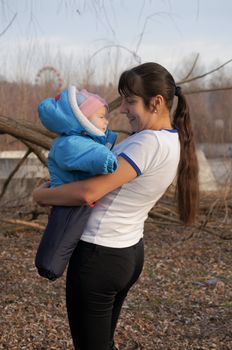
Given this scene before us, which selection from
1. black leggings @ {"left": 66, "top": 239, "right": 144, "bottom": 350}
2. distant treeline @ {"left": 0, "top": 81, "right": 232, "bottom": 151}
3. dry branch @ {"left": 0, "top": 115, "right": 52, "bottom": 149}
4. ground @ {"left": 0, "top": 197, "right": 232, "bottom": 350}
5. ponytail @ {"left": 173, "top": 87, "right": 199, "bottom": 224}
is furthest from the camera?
distant treeline @ {"left": 0, "top": 81, "right": 232, "bottom": 151}

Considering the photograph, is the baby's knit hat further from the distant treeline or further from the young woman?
the distant treeline

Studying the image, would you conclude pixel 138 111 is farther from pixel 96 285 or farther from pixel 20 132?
pixel 20 132

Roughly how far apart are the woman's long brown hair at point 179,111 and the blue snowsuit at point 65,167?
0.69 ft

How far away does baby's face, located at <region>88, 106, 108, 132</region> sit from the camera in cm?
213

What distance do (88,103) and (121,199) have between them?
373 millimetres

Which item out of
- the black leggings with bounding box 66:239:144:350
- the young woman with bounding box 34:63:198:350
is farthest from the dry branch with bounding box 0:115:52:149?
the black leggings with bounding box 66:239:144:350

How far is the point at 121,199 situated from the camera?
2094 millimetres

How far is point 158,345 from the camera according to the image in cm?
368

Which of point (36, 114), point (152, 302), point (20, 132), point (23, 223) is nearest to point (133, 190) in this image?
point (152, 302)

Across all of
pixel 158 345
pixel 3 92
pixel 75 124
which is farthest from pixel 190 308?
pixel 3 92

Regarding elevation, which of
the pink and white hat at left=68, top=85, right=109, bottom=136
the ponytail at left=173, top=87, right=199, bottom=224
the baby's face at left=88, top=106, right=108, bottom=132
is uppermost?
the pink and white hat at left=68, top=85, right=109, bottom=136

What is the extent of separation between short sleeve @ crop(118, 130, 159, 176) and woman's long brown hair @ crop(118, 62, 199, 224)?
0.16 meters

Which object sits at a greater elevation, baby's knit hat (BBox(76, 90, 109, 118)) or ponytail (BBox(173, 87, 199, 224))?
baby's knit hat (BBox(76, 90, 109, 118))

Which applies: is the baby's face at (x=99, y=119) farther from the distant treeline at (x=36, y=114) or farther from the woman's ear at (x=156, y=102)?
the distant treeline at (x=36, y=114)
